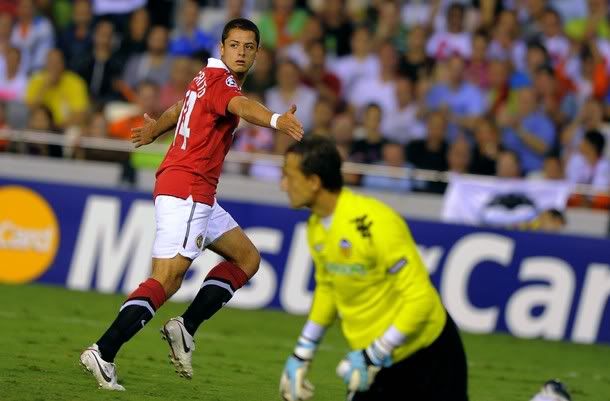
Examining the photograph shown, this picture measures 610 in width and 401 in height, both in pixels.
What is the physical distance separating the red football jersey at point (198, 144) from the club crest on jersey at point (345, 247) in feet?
7.53

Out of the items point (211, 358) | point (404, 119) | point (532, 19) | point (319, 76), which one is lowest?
point (211, 358)

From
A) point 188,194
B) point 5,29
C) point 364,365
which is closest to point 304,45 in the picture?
point 5,29

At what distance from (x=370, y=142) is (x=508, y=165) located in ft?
5.61

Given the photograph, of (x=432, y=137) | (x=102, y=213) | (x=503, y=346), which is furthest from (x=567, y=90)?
(x=102, y=213)

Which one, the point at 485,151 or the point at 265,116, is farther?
the point at 485,151

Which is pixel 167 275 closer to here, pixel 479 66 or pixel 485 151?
pixel 485 151

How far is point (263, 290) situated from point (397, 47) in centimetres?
500

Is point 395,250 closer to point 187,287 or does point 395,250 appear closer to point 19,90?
point 187,287

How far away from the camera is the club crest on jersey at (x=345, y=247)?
20.9 feet

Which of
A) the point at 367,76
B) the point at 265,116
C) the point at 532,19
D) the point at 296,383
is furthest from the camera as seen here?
the point at 532,19

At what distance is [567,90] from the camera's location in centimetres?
1750

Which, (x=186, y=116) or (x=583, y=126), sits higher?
(x=186, y=116)

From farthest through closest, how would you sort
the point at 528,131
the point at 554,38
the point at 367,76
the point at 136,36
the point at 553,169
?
the point at 136,36
the point at 554,38
the point at 367,76
the point at 528,131
the point at 553,169

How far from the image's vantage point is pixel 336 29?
1861 cm
